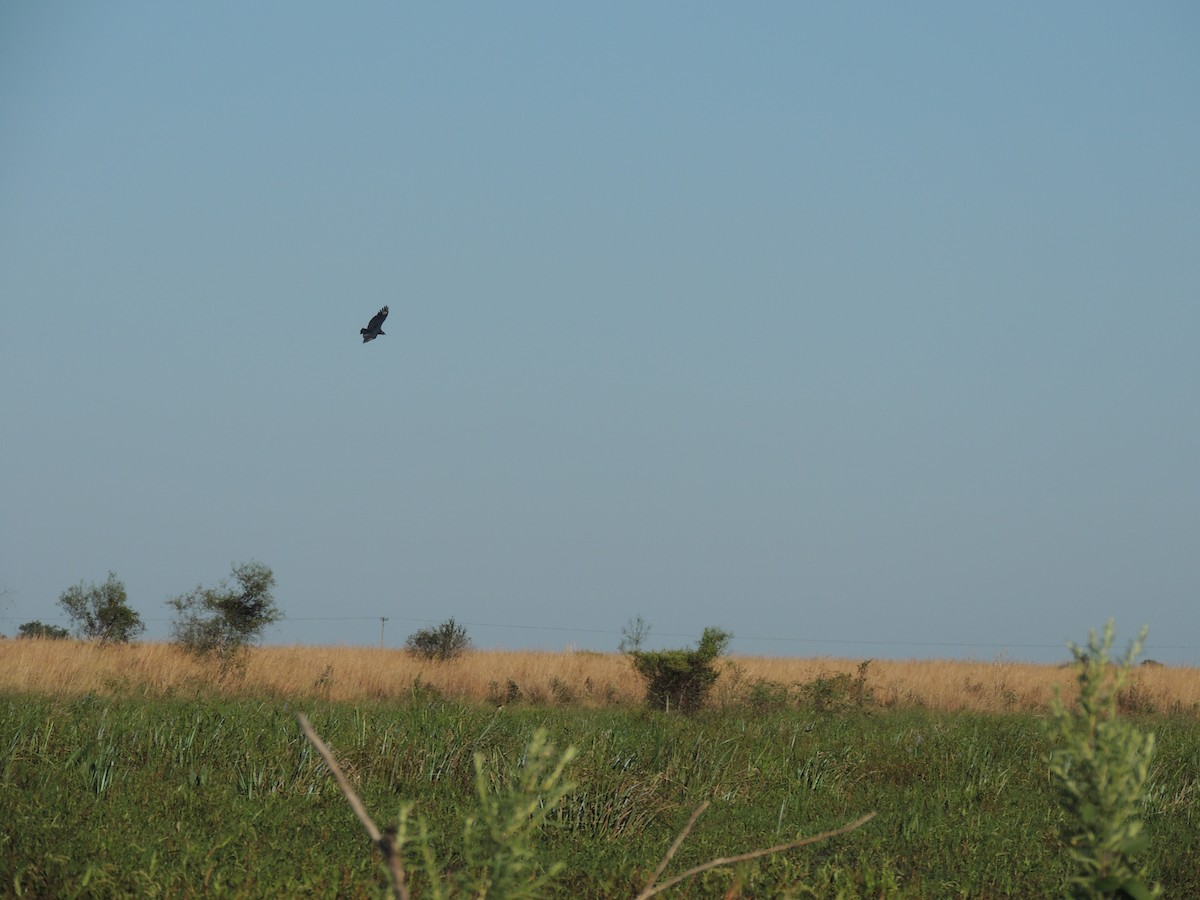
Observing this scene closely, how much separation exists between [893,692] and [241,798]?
14.6m

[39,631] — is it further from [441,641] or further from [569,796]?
[569,796]

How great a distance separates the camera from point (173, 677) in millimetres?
18641

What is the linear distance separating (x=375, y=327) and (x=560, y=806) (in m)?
4.35

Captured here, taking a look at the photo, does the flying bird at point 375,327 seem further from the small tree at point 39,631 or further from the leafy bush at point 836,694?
the small tree at point 39,631

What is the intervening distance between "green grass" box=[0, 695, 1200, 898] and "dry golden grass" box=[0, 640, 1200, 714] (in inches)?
179

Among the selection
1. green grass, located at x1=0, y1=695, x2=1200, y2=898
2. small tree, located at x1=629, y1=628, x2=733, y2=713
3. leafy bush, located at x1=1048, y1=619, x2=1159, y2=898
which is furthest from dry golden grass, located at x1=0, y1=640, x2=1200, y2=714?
leafy bush, located at x1=1048, y1=619, x2=1159, y2=898

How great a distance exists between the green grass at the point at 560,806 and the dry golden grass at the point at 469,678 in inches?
179

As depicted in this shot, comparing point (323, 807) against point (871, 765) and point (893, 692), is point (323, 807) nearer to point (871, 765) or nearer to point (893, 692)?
point (871, 765)

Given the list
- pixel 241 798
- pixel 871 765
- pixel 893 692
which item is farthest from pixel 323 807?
pixel 893 692

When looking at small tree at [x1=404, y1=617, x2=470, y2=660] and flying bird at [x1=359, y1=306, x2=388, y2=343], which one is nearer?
flying bird at [x1=359, y1=306, x2=388, y2=343]

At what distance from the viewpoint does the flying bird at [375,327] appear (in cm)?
1037

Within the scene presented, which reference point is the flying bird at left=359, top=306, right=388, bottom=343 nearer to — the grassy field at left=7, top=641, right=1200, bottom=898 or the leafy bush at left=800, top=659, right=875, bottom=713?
the grassy field at left=7, top=641, right=1200, bottom=898

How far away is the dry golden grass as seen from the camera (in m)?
17.7

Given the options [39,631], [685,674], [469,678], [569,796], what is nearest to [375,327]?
[569,796]
